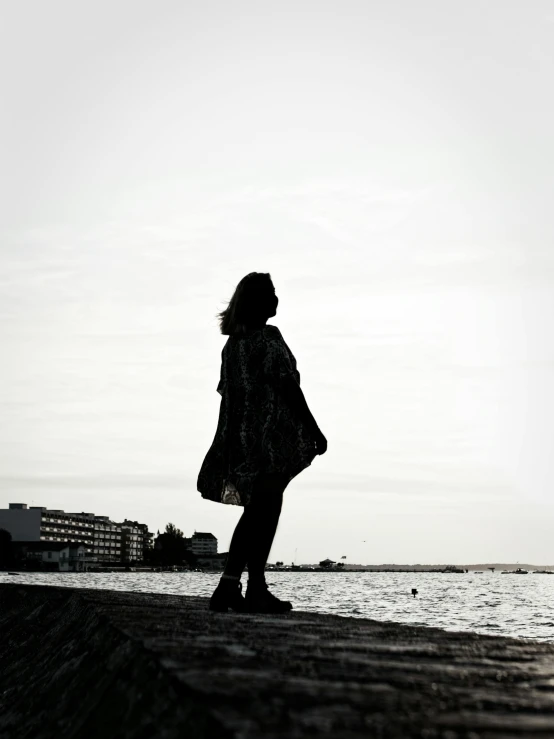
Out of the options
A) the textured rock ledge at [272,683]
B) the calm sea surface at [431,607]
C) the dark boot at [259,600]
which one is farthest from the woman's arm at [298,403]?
the calm sea surface at [431,607]

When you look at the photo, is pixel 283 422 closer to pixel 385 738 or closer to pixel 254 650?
pixel 254 650

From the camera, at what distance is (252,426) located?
6309 millimetres

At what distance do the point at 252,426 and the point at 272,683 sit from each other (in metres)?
3.87

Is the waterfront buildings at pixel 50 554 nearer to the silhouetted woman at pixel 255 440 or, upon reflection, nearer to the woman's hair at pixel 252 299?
the silhouetted woman at pixel 255 440

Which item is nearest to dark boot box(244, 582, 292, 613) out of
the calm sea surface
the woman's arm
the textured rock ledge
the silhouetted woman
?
the silhouetted woman

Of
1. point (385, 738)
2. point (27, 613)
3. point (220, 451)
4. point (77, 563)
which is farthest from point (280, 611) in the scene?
point (77, 563)

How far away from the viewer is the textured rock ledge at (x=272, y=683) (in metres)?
2.05

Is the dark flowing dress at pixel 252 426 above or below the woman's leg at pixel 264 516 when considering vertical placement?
above

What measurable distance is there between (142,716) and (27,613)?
6.59 m

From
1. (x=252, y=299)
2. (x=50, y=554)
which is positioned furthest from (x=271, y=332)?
(x=50, y=554)

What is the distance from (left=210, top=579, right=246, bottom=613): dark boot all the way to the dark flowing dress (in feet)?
1.91

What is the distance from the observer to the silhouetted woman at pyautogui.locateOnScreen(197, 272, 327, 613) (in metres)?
6.17

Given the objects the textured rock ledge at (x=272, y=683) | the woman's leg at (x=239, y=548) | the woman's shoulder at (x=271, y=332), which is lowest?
the textured rock ledge at (x=272, y=683)

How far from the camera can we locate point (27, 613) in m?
8.55
